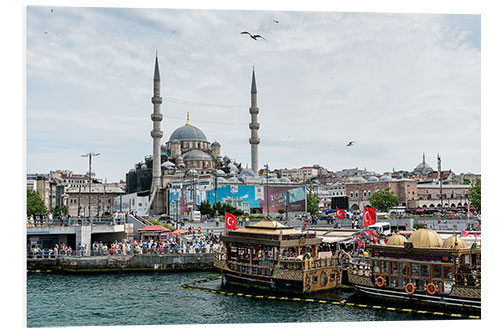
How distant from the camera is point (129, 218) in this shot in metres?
23.7

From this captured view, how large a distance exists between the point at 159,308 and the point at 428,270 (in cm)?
526

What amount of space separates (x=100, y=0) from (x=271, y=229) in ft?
20.4

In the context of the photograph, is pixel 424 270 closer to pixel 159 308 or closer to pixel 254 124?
pixel 159 308

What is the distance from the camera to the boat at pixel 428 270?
1025cm

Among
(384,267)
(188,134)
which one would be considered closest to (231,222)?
(384,267)

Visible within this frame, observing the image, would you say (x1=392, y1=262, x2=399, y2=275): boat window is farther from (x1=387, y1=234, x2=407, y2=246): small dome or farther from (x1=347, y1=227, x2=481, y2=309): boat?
(x1=387, y1=234, x2=407, y2=246): small dome

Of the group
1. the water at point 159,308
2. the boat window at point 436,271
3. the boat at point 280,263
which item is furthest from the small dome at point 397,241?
the boat at point 280,263

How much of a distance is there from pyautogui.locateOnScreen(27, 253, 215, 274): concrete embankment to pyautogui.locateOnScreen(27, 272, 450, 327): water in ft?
6.66

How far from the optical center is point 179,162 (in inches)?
2061

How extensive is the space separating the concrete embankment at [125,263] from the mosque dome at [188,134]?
39623 millimetres

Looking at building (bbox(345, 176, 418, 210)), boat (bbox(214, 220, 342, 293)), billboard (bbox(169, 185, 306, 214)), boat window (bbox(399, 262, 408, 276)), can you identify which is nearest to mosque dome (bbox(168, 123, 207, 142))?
billboard (bbox(169, 185, 306, 214))

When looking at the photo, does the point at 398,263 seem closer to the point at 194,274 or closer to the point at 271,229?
the point at 271,229

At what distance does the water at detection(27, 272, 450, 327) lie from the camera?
10273 mm
